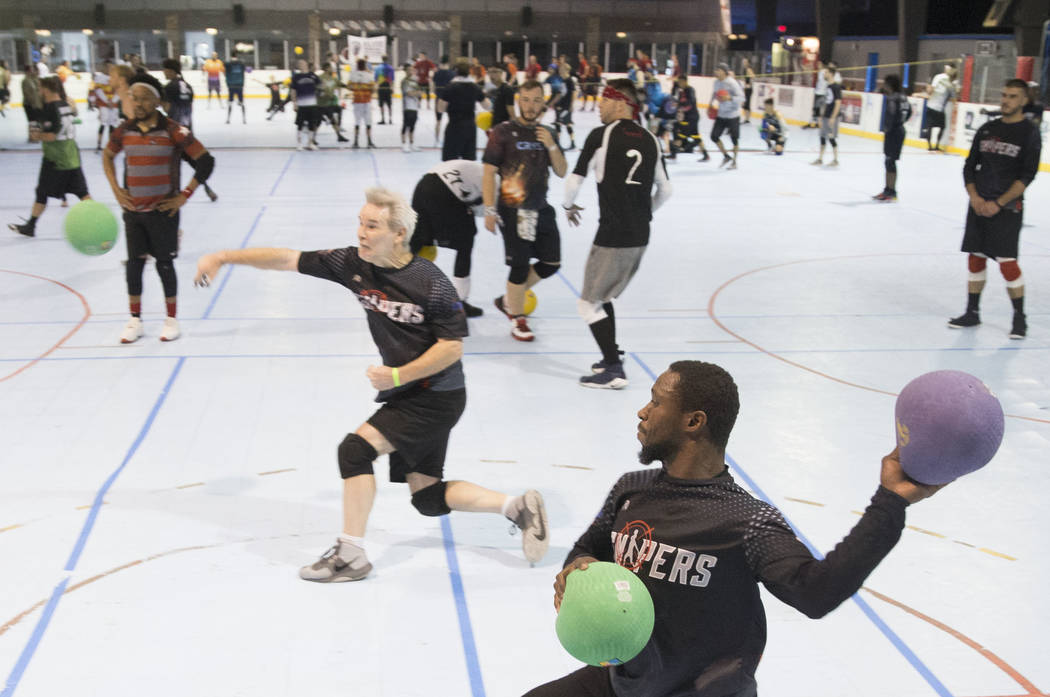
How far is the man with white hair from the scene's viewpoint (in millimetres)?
3930

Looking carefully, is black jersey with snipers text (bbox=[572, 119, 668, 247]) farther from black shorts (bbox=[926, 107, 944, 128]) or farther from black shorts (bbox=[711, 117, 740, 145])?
black shorts (bbox=[926, 107, 944, 128])

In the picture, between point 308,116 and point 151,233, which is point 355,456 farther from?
point 308,116

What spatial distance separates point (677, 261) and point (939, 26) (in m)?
33.9

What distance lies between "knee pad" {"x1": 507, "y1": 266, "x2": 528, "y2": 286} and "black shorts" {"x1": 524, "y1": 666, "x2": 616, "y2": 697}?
17.5ft

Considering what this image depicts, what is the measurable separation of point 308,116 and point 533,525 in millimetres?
17127

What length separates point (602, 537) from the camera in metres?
2.50

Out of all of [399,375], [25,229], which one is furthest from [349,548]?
[25,229]

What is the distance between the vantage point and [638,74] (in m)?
27.8

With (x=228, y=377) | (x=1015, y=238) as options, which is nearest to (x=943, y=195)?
(x=1015, y=238)

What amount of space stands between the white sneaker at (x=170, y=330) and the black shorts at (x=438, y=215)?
1889mm

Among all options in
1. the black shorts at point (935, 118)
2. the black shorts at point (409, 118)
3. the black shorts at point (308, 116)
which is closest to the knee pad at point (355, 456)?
the black shorts at point (409, 118)

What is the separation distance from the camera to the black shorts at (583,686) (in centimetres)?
245

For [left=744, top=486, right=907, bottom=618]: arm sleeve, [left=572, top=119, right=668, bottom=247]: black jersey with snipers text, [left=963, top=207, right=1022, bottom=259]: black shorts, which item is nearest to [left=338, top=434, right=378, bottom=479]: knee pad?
[left=744, top=486, right=907, bottom=618]: arm sleeve

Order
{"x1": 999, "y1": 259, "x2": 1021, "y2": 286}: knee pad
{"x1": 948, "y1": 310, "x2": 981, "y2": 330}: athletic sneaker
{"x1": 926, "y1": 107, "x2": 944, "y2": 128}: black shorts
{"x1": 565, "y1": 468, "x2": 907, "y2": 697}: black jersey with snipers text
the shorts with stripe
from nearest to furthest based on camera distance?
{"x1": 565, "y1": 468, "x2": 907, "y2": 697}: black jersey with snipers text
the shorts with stripe
{"x1": 999, "y1": 259, "x2": 1021, "y2": 286}: knee pad
{"x1": 948, "y1": 310, "x2": 981, "y2": 330}: athletic sneaker
{"x1": 926, "y1": 107, "x2": 944, "y2": 128}: black shorts
